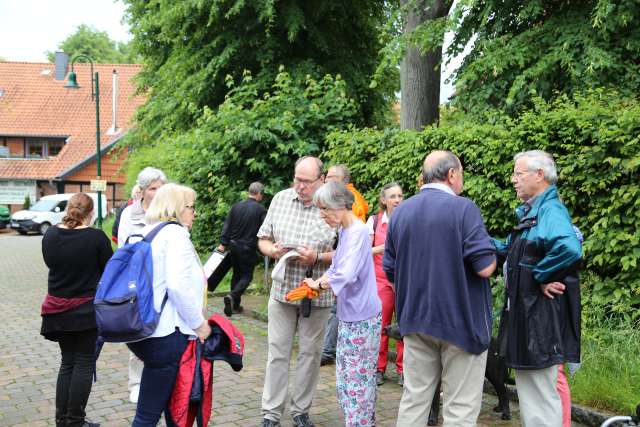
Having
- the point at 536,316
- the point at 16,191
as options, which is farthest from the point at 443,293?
the point at 16,191

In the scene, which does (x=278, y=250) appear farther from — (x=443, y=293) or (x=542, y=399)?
(x=542, y=399)

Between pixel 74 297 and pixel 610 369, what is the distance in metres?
4.26

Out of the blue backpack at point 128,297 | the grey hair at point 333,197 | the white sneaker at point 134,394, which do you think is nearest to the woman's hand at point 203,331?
the blue backpack at point 128,297

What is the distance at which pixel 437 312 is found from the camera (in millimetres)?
3672

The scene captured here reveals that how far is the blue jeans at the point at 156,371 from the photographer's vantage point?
3.80m

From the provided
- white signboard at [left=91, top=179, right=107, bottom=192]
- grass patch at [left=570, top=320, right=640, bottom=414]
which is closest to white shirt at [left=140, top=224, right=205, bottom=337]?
grass patch at [left=570, top=320, right=640, bottom=414]

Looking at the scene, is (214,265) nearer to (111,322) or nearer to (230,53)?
(111,322)

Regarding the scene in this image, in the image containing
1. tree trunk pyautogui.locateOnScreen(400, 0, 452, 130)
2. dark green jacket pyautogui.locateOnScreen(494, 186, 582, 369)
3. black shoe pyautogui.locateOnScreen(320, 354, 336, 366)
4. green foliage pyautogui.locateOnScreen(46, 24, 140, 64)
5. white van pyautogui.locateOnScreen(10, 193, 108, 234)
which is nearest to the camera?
dark green jacket pyautogui.locateOnScreen(494, 186, 582, 369)

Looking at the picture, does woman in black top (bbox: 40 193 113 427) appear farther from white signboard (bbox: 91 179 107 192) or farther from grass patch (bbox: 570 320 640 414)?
white signboard (bbox: 91 179 107 192)

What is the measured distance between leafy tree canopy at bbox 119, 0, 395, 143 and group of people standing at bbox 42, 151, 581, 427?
33.8 feet

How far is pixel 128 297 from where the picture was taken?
367 cm

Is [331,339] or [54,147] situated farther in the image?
[54,147]

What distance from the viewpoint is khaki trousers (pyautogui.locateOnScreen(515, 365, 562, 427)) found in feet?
13.2

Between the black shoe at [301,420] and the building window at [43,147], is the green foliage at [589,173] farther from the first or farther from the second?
the building window at [43,147]
